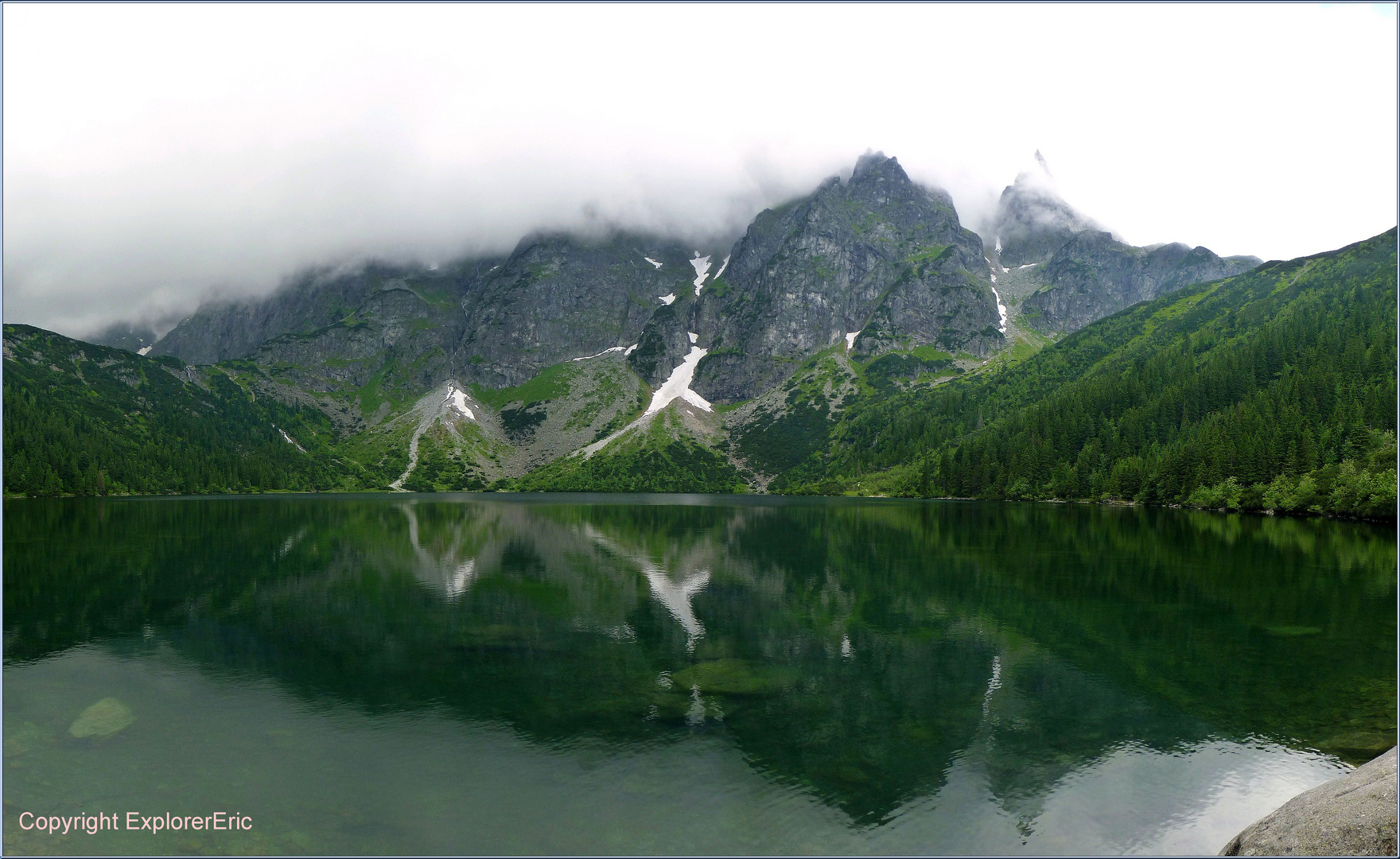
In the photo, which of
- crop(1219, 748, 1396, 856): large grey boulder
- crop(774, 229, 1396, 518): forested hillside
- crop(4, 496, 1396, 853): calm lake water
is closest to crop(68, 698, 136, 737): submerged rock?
crop(4, 496, 1396, 853): calm lake water

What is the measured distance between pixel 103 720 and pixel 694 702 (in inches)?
861

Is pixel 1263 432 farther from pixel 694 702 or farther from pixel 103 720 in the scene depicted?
pixel 103 720

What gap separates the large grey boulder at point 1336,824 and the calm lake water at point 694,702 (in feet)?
10.4

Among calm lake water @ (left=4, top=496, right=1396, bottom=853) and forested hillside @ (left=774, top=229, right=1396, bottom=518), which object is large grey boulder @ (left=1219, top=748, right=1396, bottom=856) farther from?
forested hillside @ (left=774, top=229, right=1396, bottom=518)

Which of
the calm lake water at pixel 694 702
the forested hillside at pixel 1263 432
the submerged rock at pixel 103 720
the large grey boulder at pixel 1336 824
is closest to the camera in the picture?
the large grey boulder at pixel 1336 824

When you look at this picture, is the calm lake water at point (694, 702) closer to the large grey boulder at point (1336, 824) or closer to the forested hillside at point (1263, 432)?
the large grey boulder at point (1336, 824)

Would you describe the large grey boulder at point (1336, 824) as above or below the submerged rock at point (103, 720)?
above

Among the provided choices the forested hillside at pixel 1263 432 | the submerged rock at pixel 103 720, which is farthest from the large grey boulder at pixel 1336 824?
the forested hillside at pixel 1263 432

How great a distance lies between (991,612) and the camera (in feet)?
145

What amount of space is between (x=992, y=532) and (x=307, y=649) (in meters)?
85.3

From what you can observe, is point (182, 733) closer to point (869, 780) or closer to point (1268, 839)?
point (869, 780)

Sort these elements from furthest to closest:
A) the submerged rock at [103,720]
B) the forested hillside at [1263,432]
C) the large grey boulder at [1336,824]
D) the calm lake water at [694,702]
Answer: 1. the forested hillside at [1263,432]
2. the submerged rock at [103,720]
3. the calm lake water at [694,702]
4. the large grey boulder at [1336,824]

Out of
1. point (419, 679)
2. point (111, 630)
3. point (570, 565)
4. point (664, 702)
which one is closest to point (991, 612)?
point (664, 702)

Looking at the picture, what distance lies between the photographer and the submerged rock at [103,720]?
2405 cm
